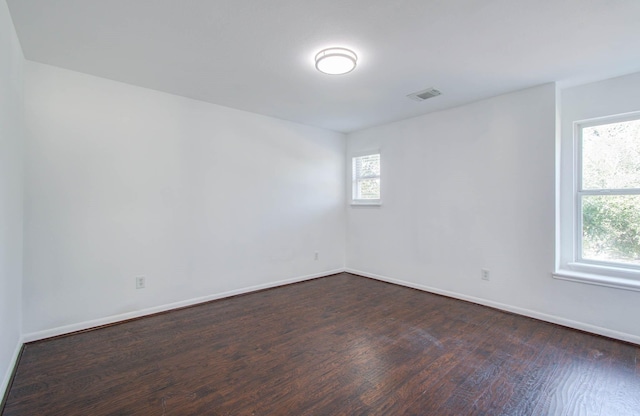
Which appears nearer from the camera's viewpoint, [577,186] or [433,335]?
[433,335]

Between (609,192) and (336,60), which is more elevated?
(336,60)

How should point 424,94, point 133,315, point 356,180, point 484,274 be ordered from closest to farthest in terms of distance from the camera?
1. point 133,315
2. point 424,94
3. point 484,274
4. point 356,180

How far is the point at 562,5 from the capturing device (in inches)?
72.6

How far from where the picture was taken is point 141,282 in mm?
3133

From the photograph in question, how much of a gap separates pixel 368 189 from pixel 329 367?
3.28 m

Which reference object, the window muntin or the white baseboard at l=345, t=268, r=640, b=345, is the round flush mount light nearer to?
the window muntin

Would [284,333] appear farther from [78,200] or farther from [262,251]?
[78,200]

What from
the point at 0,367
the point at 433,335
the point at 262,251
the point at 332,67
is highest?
the point at 332,67

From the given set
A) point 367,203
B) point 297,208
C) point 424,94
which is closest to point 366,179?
point 367,203

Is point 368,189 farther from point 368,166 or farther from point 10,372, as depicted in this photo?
point 10,372

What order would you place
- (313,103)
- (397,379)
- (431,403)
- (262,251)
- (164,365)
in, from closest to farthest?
(431,403)
(397,379)
(164,365)
(313,103)
(262,251)

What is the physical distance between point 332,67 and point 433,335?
257cm

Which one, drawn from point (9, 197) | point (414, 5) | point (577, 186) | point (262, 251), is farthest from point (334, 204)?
point (9, 197)

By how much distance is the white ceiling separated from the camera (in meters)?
1.89
